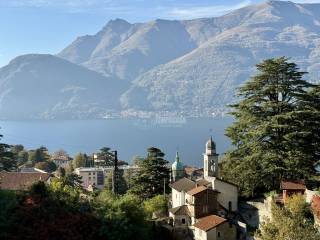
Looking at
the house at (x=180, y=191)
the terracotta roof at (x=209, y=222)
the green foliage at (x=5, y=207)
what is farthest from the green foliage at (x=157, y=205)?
the green foliage at (x=5, y=207)

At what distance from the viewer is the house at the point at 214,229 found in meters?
31.0

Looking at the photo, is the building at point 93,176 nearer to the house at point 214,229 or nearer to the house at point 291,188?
the house at point 214,229

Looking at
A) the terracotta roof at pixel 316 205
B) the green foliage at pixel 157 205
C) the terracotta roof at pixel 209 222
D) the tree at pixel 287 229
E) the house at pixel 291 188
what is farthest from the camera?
the green foliage at pixel 157 205

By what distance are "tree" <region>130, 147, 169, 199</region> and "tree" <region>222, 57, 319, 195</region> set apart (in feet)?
24.8

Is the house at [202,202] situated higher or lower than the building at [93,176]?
higher

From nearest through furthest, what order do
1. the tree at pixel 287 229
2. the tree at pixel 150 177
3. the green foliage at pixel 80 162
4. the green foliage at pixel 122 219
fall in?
the tree at pixel 287 229 < the green foliage at pixel 122 219 < the tree at pixel 150 177 < the green foliage at pixel 80 162

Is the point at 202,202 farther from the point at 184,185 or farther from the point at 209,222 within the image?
the point at 184,185

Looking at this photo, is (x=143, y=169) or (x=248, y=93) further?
(x=143, y=169)

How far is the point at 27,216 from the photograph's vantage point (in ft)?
85.3

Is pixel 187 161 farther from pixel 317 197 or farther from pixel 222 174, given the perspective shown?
pixel 317 197

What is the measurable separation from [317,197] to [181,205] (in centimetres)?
996

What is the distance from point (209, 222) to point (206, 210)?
2.08m

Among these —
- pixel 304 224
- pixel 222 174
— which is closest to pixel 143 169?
pixel 222 174

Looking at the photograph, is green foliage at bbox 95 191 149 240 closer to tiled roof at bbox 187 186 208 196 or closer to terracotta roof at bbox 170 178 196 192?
tiled roof at bbox 187 186 208 196
